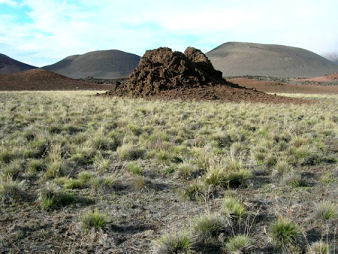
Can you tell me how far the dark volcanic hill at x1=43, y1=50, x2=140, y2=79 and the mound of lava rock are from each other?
101063 millimetres

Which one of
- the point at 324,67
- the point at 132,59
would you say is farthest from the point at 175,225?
the point at 132,59

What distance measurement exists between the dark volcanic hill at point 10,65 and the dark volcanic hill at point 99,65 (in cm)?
1401

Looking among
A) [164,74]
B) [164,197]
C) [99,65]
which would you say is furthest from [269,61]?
[164,197]

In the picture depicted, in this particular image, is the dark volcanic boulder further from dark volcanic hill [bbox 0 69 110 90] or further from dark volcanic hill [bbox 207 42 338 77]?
dark volcanic hill [bbox 207 42 338 77]

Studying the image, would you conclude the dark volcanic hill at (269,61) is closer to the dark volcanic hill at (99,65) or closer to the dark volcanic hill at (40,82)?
the dark volcanic hill at (99,65)

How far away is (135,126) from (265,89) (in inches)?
1482

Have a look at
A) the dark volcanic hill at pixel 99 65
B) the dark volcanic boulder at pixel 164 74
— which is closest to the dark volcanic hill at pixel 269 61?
the dark volcanic hill at pixel 99 65

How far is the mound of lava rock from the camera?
69.5ft

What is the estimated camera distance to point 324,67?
381 feet

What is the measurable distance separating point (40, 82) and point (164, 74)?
33.6 meters

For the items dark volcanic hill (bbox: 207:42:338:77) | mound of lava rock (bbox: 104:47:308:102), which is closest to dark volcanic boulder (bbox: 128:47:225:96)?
mound of lava rock (bbox: 104:47:308:102)

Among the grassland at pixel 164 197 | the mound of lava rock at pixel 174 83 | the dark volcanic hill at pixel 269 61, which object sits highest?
the dark volcanic hill at pixel 269 61

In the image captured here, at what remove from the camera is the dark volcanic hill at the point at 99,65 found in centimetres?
12862

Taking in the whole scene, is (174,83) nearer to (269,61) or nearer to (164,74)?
(164,74)
